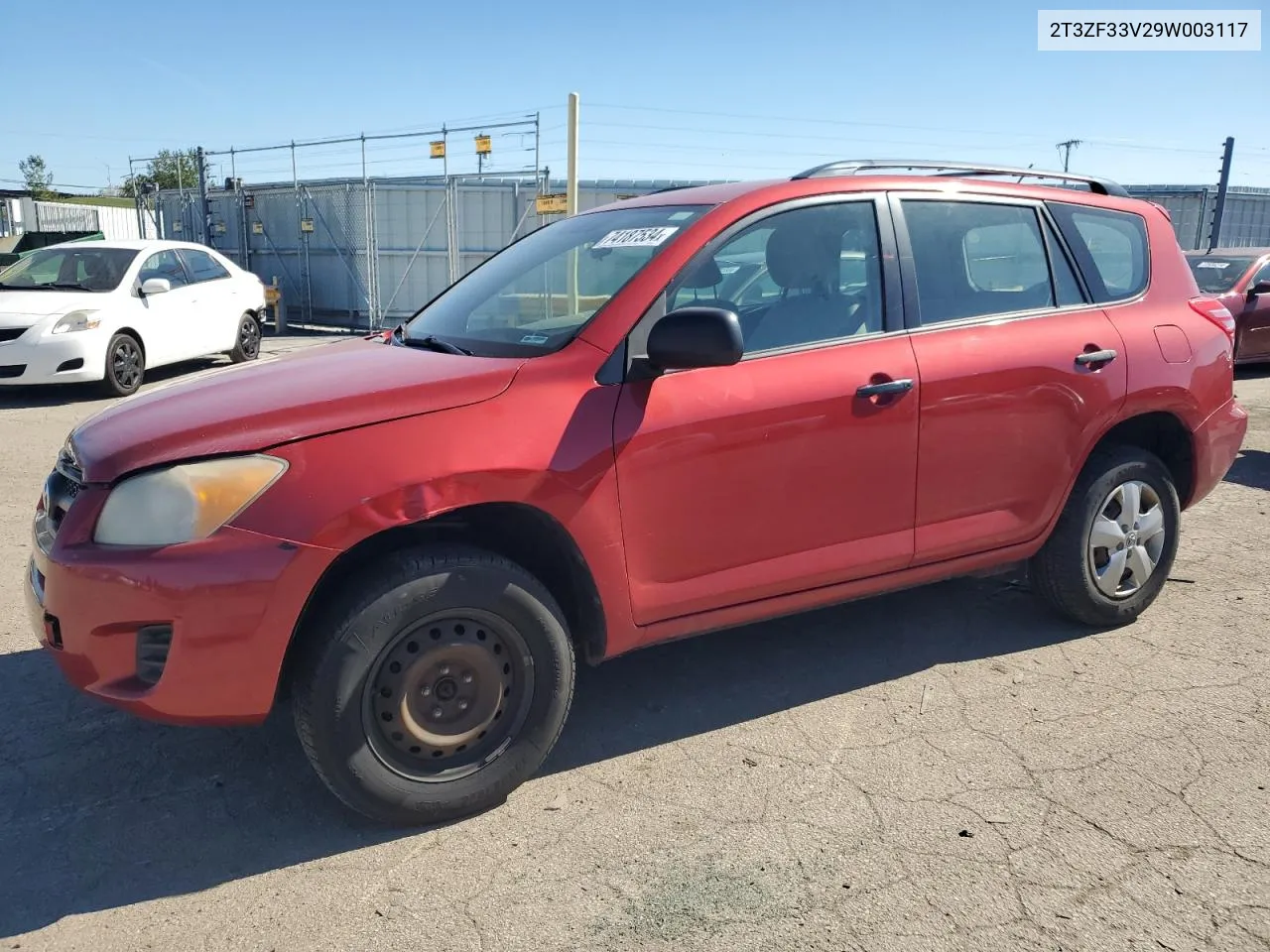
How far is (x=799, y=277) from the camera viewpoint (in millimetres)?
3400

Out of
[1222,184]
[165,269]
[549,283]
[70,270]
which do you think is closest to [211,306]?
[165,269]

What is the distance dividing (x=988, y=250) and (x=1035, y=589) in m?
1.44

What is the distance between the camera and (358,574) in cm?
266

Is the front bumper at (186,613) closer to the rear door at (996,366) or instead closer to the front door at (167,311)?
the rear door at (996,366)

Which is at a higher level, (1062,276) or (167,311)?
(1062,276)

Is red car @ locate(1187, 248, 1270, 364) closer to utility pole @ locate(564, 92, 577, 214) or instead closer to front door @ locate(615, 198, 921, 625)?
utility pole @ locate(564, 92, 577, 214)

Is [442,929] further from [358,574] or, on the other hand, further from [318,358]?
[318,358]

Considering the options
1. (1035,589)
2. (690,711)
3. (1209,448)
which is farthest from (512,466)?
(1209,448)

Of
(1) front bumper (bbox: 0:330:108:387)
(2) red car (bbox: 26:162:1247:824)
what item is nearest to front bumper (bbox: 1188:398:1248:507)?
(2) red car (bbox: 26:162:1247:824)

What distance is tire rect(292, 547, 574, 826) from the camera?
2602 millimetres

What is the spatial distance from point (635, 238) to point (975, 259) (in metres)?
1.35

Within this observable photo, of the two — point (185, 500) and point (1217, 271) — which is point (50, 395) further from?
point (1217, 271)

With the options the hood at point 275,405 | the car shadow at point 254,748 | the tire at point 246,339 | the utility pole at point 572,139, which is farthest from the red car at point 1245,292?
the tire at point 246,339

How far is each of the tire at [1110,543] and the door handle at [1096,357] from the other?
1.36 feet
